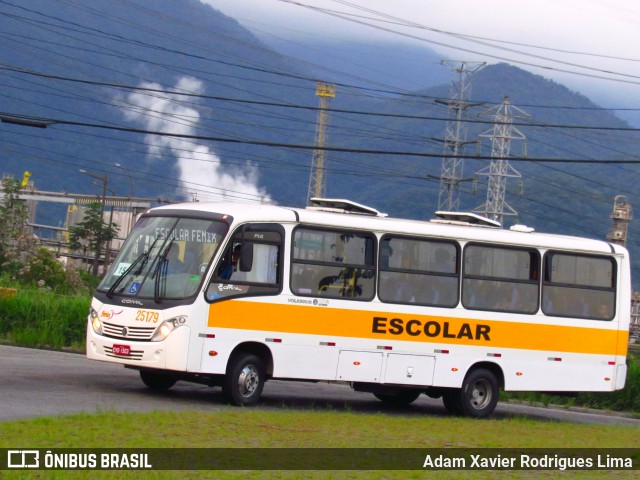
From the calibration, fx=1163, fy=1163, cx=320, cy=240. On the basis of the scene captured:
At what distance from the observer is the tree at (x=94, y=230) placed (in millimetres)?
65250

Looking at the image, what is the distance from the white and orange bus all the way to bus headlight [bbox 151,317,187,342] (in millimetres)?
29

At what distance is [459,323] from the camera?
19797 millimetres

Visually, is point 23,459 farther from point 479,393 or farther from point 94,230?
point 94,230

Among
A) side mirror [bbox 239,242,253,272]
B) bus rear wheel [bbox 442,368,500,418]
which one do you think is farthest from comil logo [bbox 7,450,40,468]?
bus rear wheel [bbox 442,368,500,418]

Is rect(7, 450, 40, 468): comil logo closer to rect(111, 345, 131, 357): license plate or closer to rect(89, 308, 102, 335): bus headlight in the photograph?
rect(111, 345, 131, 357): license plate

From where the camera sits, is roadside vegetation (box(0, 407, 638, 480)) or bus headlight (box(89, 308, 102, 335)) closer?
roadside vegetation (box(0, 407, 638, 480))

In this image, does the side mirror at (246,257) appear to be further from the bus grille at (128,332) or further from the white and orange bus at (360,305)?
the bus grille at (128,332)

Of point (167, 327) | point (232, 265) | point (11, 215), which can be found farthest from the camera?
point (11, 215)

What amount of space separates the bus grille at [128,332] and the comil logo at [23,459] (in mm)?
6498

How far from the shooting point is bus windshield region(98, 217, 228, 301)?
17516mm

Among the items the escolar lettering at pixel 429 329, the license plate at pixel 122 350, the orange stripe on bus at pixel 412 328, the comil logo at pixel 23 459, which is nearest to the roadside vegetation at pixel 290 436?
the comil logo at pixel 23 459

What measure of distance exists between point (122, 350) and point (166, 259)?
1.53 metres

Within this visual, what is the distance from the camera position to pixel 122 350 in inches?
683

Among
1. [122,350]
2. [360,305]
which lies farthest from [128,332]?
[360,305]
